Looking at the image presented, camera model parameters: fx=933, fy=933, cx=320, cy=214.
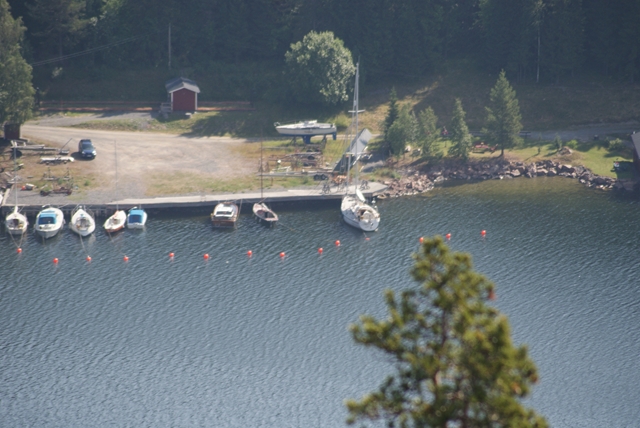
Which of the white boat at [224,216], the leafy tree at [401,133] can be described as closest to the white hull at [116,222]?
the white boat at [224,216]

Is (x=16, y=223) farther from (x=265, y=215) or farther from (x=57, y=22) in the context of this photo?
(x=57, y=22)

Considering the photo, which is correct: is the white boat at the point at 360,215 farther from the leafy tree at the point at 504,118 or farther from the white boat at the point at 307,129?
the leafy tree at the point at 504,118

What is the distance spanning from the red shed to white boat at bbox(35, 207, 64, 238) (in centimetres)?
3164

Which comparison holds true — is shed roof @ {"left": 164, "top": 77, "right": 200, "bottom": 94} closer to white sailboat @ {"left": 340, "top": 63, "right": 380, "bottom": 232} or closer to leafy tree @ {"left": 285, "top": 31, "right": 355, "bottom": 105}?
leafy tree @ {"left": 285, "top": 31, "right": 355, "bottom": 105}

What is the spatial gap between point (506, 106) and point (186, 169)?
3792 cm

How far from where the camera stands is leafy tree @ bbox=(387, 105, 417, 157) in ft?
353

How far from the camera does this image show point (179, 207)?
9550 cm

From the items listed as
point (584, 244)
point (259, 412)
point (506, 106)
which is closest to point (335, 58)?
point (506, 106)

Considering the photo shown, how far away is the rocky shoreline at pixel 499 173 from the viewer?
105m

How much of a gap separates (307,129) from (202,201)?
836 inches

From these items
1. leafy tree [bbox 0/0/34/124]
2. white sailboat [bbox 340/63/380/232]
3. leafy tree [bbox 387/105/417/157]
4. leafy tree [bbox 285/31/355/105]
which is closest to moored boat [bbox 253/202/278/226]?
white sailboat [bbox 340/63/380/232]

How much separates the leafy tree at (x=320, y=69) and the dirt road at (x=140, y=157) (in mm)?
12049

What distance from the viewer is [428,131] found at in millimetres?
111062

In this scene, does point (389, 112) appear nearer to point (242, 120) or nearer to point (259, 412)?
point (242, 120)
